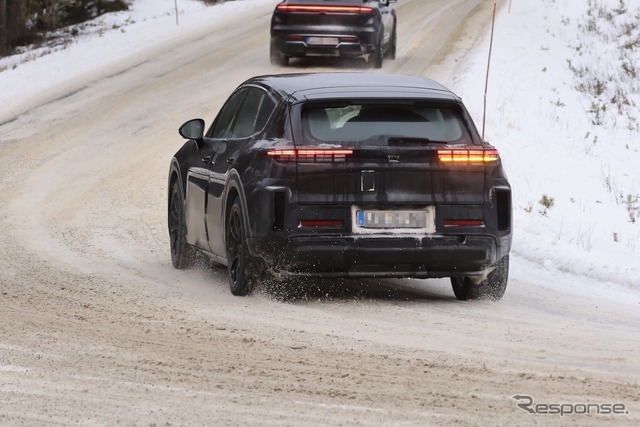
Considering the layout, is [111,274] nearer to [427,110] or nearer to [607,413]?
[427,110]

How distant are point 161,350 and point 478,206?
2756 mm

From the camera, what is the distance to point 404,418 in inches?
228

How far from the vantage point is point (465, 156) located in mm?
9180

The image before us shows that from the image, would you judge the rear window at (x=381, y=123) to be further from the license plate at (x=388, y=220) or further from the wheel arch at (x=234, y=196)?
the wheel arch at (x=234, y=196)

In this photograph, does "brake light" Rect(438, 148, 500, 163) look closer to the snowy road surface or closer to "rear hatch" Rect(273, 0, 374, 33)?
the snowy road surface

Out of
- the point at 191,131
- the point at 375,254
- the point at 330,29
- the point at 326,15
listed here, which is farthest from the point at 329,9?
the point at 375,254

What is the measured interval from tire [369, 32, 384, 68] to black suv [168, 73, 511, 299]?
50.9ft

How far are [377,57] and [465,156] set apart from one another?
1625cm

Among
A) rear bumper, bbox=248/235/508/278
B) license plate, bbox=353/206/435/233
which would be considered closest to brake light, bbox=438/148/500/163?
license plate, bbox=353/206/435/233

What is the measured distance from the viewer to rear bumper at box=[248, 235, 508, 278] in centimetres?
902

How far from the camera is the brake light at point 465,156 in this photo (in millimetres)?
9141

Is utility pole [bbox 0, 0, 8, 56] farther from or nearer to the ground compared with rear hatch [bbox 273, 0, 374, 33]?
nearer to the ground

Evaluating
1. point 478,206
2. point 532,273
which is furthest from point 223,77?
point 478,206

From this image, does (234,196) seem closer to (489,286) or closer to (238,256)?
(238,256)
